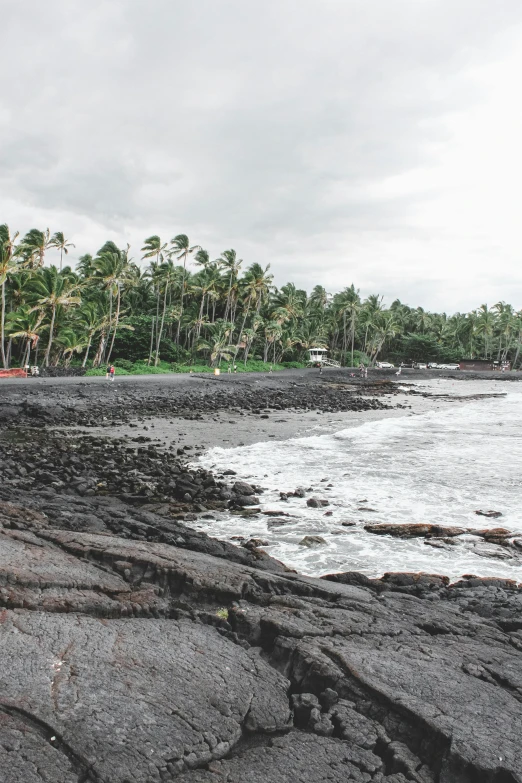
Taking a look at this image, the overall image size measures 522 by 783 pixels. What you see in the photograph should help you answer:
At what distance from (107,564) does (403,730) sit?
345cm

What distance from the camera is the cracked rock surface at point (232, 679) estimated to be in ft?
10.2

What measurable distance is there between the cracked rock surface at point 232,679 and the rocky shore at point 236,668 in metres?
0.01

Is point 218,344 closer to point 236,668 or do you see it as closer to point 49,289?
point 49,289

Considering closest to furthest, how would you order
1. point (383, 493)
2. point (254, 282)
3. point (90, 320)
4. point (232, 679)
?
point (232, 679) < point (383, 493) < point (90, 320) < point (254, 282)

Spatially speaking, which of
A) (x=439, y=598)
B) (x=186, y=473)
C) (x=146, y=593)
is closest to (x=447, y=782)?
(x=146, y=593)

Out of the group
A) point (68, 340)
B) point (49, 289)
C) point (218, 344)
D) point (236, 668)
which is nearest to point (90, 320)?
point (68, 340)

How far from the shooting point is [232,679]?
389 centimetres

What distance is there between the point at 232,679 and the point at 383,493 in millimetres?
9419

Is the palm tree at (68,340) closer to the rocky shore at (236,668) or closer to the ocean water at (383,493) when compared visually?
the ocean water at (383,493)

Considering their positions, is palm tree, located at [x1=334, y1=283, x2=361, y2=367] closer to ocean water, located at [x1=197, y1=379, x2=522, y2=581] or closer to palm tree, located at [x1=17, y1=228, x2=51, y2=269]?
palm tree, located at [x1=17, y1=228, x2=51, y2=269]

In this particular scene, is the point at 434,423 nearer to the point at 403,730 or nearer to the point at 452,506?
the point at 452,506

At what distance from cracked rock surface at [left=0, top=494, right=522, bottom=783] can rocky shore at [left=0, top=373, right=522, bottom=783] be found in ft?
0.04

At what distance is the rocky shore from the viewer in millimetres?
3125

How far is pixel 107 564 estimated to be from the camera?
576cm
